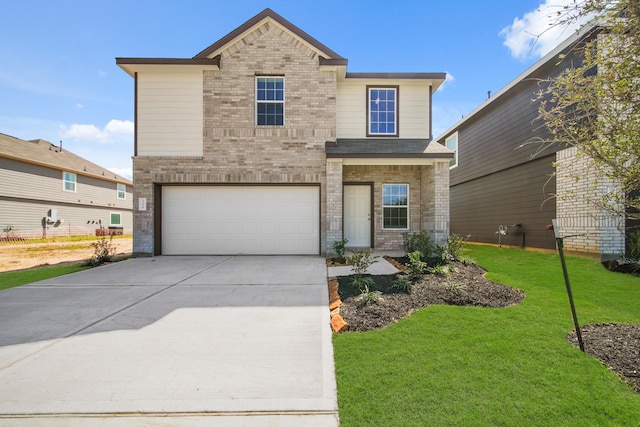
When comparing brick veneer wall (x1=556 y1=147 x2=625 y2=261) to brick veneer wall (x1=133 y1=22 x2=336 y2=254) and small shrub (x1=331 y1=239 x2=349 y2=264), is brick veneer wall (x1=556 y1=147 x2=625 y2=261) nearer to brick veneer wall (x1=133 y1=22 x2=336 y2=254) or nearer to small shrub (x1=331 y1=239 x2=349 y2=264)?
small shrub (x1=331 y1=239 x2=349 y2=264)

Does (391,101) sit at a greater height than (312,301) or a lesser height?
greater

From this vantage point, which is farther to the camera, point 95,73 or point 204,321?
point 95,73

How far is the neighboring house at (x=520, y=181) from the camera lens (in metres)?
8.17

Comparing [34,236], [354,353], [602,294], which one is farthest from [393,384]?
[34,236]

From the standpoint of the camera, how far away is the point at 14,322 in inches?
158

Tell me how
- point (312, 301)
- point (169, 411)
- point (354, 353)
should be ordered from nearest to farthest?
1. point (169, 411)
2. point (354, 353)
3. point (312, 301)

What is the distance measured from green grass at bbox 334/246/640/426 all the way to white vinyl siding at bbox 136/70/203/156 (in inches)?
341

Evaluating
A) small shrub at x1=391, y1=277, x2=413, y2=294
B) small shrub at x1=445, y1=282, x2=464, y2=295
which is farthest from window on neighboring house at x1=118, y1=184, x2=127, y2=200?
small shrub at x1=445, y1=282, x2=464, y2=295

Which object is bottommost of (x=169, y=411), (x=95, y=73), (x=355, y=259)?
(x=169, y=411)

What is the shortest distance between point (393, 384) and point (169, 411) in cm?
180

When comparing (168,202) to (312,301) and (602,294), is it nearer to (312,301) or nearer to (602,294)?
(312,301)

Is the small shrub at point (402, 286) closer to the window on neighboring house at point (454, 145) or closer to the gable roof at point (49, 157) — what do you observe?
the window on neighboring house at point (454, 145)

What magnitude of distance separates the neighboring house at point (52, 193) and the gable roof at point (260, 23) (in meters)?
11.1

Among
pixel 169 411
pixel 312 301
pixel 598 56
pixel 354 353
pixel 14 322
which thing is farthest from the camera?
pixel 312 301
